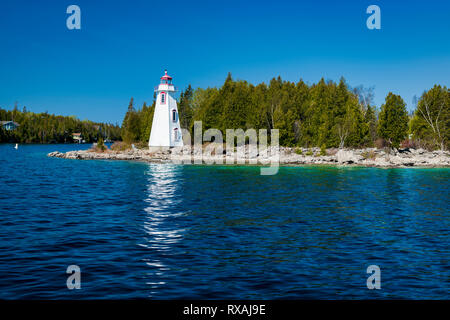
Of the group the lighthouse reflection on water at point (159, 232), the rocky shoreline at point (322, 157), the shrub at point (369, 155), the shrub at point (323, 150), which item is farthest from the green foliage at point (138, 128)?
the lighthouse reflection on water at point (159, 232)

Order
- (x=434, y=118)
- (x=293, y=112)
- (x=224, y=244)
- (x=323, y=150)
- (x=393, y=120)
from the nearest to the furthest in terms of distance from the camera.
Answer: (x=224, y=244) → (x=393, y=120) → (x=323, y=150) → (x=434, y=118) → (x=293, y=112)

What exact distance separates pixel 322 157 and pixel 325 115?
9.93 m

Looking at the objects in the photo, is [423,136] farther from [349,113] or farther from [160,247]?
[160,247]

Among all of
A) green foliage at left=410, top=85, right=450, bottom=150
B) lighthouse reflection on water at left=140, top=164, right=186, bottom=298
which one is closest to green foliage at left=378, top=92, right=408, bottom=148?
green foliage at left=410, top=85, right=450, bottom=150

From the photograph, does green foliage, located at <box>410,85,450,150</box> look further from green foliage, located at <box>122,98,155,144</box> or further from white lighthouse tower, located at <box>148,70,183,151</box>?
green foliage, located at <box>122,98,155,144</box>

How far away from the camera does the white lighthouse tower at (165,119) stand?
71.8m

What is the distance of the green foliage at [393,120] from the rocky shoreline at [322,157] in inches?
106

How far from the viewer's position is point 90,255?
Result: 13.6 meters

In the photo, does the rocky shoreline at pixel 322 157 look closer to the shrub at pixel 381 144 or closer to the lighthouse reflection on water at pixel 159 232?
the shrub at pixel 381 144

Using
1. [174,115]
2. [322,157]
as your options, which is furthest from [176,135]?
[322,157]

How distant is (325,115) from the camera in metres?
70.9

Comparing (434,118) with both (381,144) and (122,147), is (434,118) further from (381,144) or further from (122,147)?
(122,147)

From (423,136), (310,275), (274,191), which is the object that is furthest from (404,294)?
(423,136)

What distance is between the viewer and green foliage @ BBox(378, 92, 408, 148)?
218 ft
